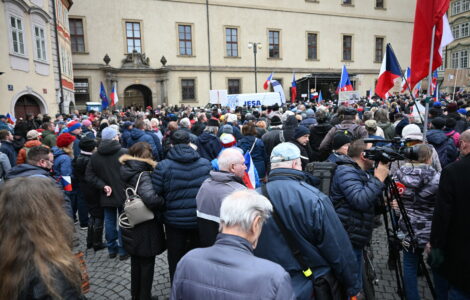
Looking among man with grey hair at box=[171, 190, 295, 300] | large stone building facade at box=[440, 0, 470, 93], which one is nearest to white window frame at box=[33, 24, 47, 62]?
man with grey hair at box=[171, 190, 295, 300]

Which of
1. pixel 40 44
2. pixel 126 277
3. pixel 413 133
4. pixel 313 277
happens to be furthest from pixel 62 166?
pixel 40 44

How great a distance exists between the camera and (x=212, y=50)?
94.7 feet

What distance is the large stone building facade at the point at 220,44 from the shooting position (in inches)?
1005

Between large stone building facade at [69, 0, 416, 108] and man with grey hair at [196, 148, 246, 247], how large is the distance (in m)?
24.4

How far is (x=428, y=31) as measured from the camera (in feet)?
14.1

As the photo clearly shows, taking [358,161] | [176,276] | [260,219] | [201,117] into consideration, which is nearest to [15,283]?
[176,276]

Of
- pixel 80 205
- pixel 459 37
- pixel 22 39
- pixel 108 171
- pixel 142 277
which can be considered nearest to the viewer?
pixel 142 277

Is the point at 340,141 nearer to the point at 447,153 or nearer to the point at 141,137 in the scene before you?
the point at 447,153

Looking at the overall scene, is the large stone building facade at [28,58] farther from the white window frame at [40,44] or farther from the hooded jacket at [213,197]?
the hooded jacket at [213,197]

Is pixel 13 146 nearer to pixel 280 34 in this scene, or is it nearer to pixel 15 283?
pixel 15 283

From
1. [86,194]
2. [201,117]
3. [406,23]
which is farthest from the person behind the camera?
[406,23]

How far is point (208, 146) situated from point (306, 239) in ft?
14.5

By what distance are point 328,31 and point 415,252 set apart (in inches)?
1321

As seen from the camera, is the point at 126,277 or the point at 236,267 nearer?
the point at 236,267
